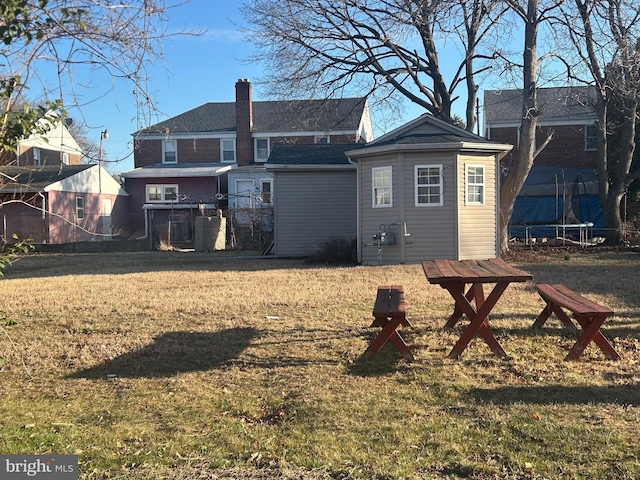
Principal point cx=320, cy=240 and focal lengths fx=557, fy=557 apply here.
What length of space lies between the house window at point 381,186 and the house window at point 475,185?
84.2 inches

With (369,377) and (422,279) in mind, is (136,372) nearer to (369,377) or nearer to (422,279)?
(369,377)

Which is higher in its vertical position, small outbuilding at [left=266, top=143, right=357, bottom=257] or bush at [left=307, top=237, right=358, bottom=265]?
small outbuilding at [left=266, top=143, right=357, bottom=257]

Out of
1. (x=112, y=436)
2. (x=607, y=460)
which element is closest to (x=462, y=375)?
(x=607, y=460)

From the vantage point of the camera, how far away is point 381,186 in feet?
50.5

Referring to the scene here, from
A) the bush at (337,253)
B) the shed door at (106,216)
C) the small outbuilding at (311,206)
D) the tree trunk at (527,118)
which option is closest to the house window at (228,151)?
the shed door at (106,216)

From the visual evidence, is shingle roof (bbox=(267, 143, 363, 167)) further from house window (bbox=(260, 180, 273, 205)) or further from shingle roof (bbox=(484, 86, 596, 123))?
shingle roof (bbox=(484, 86, 596, 123))

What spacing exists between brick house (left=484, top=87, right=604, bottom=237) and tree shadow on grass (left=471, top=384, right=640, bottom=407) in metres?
20.3

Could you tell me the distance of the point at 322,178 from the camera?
59.3ft

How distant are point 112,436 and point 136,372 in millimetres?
1627

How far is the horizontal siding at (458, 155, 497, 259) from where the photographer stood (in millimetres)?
15055

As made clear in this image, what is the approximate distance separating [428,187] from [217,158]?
67.1 ft

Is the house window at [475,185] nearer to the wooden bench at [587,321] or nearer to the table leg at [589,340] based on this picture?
the wooden bench at [587,321]

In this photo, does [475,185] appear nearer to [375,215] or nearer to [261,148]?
[375,215]

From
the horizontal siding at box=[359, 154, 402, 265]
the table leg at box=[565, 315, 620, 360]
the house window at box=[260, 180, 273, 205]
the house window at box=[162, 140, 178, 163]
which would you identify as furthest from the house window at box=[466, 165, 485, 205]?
the house window at box=[162, 140, 178, 163]
